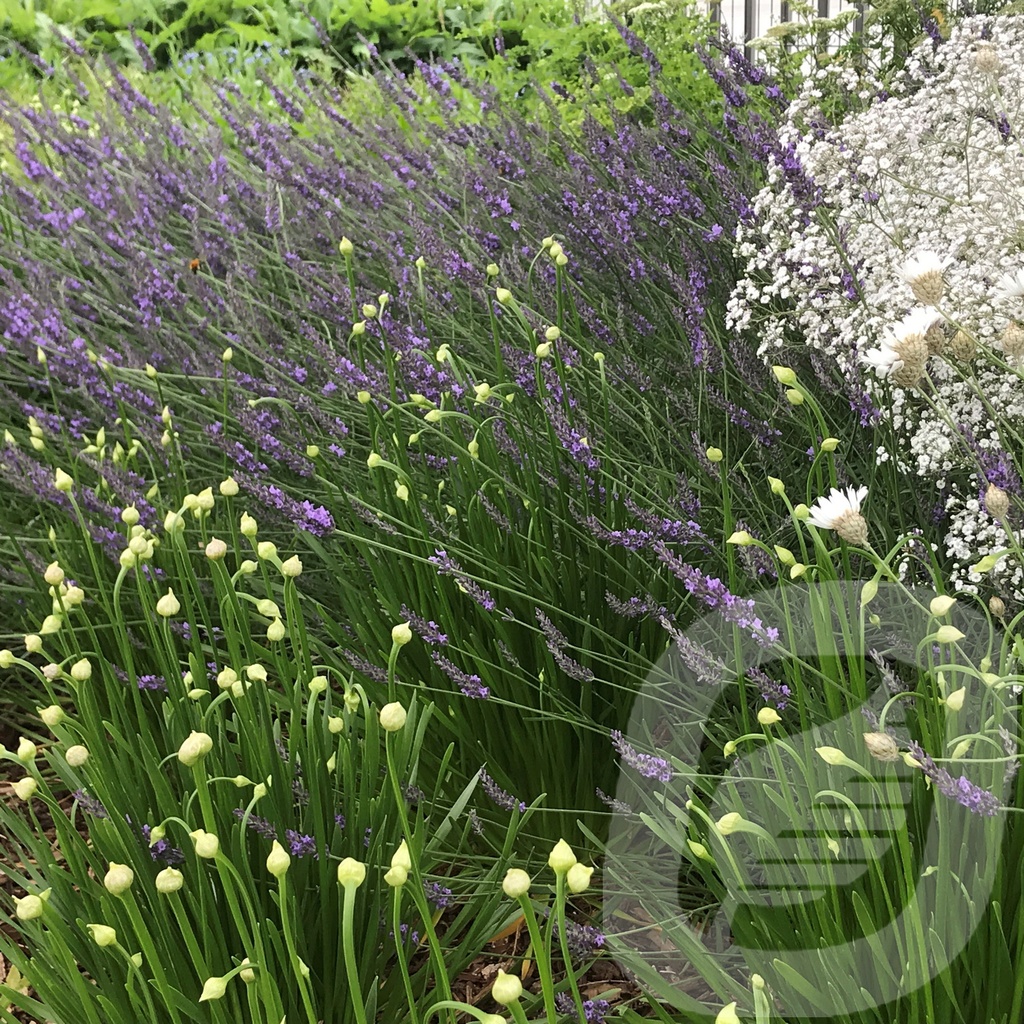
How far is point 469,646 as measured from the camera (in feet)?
6.36

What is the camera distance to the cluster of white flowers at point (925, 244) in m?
1.84

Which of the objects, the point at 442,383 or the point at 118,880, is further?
the point at 442,383

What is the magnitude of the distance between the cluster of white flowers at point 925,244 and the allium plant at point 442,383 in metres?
0.17

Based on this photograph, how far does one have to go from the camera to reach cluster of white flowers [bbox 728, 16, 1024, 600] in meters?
1.84

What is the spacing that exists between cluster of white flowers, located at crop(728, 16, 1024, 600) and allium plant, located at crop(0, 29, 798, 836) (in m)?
0.17

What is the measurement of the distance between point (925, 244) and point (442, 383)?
98 centimetres

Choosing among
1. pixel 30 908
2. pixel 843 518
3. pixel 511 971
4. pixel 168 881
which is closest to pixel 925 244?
pixel 843 518

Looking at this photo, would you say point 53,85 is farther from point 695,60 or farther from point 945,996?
point 945,996

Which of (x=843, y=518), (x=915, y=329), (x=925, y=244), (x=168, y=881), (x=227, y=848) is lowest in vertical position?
(x=227, y=848)

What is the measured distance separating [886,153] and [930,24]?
2.47 ft

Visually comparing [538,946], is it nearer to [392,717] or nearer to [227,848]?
[392,717]

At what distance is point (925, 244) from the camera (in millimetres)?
2086

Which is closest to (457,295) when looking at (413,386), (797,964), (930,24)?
(413,386)

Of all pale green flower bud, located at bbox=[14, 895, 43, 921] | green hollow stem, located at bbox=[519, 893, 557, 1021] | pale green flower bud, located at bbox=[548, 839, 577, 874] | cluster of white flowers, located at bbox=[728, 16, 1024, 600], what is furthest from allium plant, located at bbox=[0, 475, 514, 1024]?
cluster of white flowers, located at bbox=[728, 16, 1024, 600]
